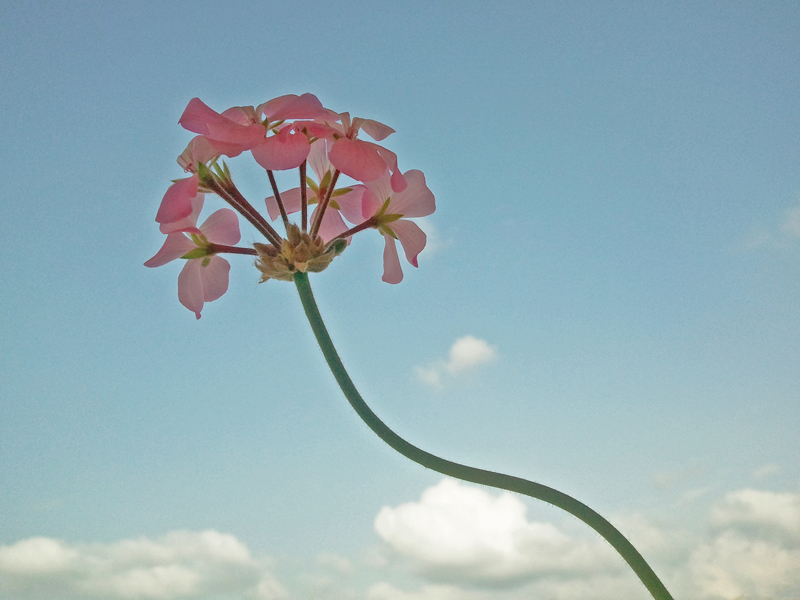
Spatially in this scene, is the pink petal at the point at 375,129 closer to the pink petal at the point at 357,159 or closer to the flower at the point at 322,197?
the pink petal at the point at 357,159

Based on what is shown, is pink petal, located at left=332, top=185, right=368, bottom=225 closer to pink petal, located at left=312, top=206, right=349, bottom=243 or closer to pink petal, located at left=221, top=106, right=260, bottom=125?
pink petal, located at left=312, top=206, right=349, bottom=243

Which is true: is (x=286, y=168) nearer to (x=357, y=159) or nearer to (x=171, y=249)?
(x=357, y=159)

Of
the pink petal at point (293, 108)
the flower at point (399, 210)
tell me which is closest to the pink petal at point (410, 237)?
the flower at point (399, 210)

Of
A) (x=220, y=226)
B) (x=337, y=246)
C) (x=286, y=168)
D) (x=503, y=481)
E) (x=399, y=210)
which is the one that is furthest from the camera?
(x=220, y=226)

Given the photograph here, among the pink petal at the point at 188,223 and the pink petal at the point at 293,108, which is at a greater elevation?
the pink petal at the point at 293,108

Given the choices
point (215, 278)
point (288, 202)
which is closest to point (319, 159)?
point (288, 202)

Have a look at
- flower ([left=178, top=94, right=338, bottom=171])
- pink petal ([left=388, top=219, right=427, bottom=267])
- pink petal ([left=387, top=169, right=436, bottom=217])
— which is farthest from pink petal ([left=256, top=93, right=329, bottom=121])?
pink petal ([left=388, top=219, right=427, bottom=267])

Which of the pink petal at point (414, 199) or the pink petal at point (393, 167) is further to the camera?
the pink petal at point (414, 199)
